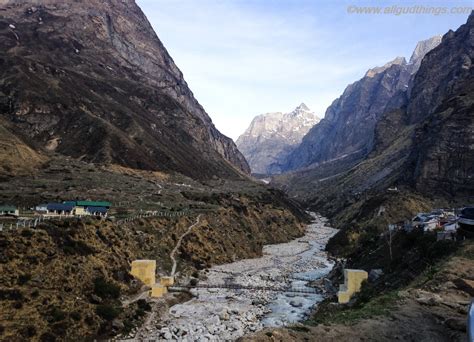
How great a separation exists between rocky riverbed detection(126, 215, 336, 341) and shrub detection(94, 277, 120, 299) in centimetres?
535

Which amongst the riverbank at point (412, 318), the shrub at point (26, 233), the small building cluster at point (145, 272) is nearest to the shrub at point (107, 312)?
the shrub at point (26, 233)

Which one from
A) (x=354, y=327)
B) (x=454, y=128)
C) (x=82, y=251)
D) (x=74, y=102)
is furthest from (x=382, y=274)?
(x=74, y=102)

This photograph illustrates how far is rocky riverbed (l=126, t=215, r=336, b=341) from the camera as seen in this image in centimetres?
4275

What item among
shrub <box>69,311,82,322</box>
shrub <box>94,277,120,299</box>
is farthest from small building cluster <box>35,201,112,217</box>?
shrub <box>69,311,82,322</box>

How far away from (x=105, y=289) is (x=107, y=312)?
4.02 m

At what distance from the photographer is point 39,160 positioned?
11912 centimetres

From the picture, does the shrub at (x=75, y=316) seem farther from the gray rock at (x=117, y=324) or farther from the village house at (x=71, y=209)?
the village house at (x=71, y=209)

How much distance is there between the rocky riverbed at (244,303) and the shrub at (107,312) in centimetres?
304

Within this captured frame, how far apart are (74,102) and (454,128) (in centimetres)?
12307

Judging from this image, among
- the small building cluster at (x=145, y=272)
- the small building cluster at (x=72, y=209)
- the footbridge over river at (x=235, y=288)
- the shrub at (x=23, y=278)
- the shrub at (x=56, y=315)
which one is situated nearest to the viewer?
the shrub at (x=56, y=315)

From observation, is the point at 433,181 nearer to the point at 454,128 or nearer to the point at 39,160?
the point at 454,128

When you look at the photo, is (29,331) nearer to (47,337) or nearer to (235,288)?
(47,337)

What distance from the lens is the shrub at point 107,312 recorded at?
41.9m

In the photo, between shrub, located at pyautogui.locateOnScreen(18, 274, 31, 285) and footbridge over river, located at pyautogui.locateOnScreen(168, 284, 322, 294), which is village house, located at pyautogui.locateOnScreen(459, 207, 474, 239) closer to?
footbridge over river, located at pyautogui.locateOnScreen(168, 284, 322, 294)
